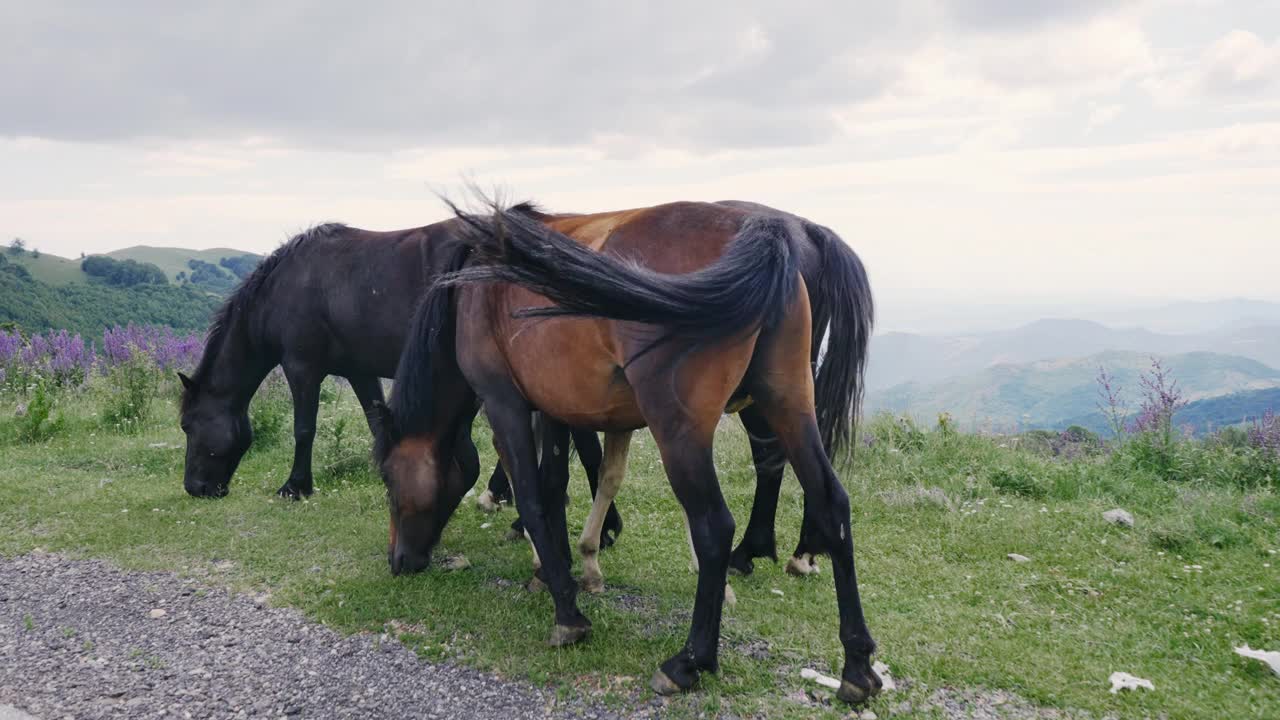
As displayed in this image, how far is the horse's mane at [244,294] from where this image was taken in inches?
286

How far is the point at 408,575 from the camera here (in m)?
5.12

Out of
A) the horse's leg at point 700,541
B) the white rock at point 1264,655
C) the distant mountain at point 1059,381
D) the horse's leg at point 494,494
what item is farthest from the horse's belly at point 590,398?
the distant mountain at point 1059,381

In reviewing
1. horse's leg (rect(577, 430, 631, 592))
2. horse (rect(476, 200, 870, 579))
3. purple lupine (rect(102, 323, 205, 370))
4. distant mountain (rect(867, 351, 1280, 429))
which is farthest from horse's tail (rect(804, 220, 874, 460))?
distant mountain (rect(867, 351, 1280, 429))

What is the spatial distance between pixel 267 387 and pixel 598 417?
8902 millimetres

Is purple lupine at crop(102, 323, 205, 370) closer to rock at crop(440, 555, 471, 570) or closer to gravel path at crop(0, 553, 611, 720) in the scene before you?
gravel path at crop(0, 553, 611, 720)

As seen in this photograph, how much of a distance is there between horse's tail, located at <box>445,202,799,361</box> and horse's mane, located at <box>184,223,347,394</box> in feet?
14.3

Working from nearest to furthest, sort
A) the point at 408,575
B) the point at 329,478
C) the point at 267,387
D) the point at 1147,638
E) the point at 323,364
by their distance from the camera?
1. the point at 1147,638
2. the point at 408,575
3. the point at 323,364
4. the point at 329,478
5. the point at 267,387

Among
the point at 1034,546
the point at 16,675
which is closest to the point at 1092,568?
the point at 1034,546

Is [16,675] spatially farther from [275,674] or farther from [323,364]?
[323,364]

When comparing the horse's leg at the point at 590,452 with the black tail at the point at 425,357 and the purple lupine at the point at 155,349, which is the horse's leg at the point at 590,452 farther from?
the purple lupine at the point at 155,349

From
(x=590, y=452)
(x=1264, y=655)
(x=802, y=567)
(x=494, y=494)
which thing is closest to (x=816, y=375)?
(x=802, y=567)

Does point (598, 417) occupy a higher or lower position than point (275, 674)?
Answer: higher

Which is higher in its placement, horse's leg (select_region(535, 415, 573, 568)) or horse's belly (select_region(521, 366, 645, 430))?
horse's belly (select_region(521, 366, 645, 430))

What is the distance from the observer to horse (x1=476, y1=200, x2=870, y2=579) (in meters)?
4.38
